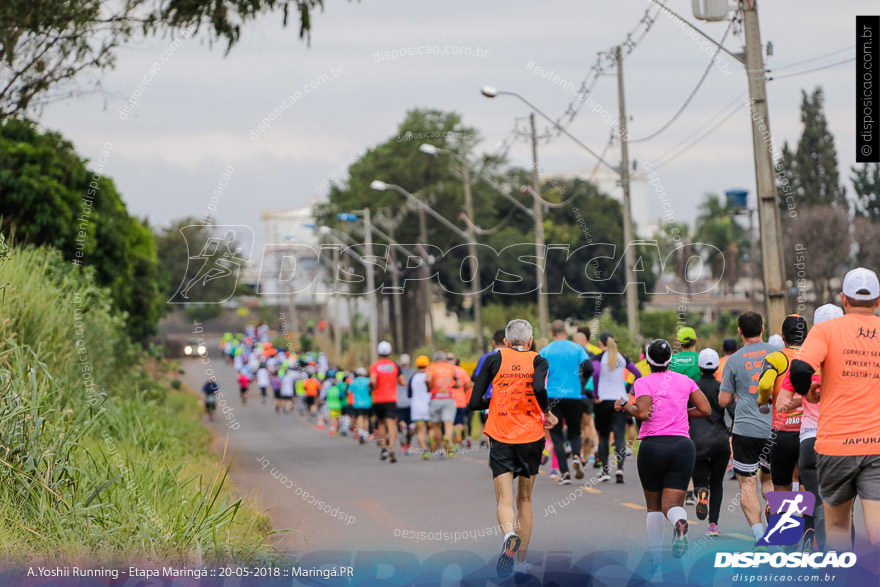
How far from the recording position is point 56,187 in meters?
25.6

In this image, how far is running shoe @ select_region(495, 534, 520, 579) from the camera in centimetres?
879

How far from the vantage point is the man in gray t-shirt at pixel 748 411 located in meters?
9.87

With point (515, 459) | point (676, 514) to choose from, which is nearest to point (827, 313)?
point (676, 514)

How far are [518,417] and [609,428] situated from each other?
22.8ft

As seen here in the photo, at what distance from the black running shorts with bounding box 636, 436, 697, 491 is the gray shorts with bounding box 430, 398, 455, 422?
38.4 feet

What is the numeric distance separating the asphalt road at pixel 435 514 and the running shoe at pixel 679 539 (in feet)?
0.31

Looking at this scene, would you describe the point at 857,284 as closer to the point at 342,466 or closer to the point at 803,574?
the point at 803,574

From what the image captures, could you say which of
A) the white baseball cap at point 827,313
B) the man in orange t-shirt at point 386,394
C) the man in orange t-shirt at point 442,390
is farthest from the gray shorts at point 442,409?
the white baseball cap at point 827,313

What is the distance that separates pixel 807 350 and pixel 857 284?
1.53ft

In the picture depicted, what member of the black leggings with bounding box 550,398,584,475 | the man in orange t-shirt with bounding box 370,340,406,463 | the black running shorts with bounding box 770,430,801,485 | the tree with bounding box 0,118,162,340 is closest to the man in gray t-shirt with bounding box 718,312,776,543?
the black running shorts with bounding box 770,430,801,485

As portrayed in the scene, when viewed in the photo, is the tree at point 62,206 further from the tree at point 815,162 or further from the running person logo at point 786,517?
the tree at point 815,162

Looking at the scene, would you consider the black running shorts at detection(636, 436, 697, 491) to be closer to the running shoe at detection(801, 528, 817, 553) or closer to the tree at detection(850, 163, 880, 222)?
the running shoe at detection(801, 528, 817, 553)

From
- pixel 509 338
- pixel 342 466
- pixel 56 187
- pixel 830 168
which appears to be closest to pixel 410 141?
pixel 830 168

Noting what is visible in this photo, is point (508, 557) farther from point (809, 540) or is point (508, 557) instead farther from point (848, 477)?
point (848, 477)
